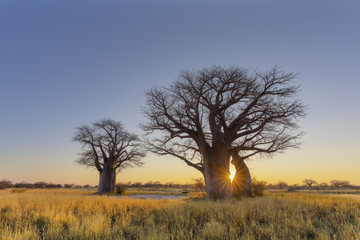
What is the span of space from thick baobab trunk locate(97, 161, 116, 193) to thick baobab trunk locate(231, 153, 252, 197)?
56.0 ft

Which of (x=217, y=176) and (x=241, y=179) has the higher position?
(x=217, y=176)

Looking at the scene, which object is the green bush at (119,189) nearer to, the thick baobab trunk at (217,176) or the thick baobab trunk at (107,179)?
the thick baobab trunk at (107,179)

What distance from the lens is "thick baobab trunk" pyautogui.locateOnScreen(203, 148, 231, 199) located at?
13.6 m

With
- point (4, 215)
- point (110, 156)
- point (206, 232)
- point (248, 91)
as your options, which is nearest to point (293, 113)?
point (248, 91)

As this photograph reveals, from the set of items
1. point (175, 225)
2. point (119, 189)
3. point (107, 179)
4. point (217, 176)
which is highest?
point (217, 176)

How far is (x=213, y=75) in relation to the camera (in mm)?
13016

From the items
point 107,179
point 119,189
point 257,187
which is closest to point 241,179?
point 257,187

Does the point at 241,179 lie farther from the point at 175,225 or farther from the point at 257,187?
the point at 175,225

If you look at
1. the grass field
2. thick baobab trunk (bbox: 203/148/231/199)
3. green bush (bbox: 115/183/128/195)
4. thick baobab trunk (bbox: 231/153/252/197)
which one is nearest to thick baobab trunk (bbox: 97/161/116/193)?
green bush (bbox: 115/183/128/195)

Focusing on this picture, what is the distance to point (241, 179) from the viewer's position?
18.0m

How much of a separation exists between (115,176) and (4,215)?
898 inches

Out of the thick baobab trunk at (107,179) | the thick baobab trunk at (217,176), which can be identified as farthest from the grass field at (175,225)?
the thick baobab trunk at (107,179)

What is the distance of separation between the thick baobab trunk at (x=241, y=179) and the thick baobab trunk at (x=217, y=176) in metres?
4.12

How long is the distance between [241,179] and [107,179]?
17.9 metres
